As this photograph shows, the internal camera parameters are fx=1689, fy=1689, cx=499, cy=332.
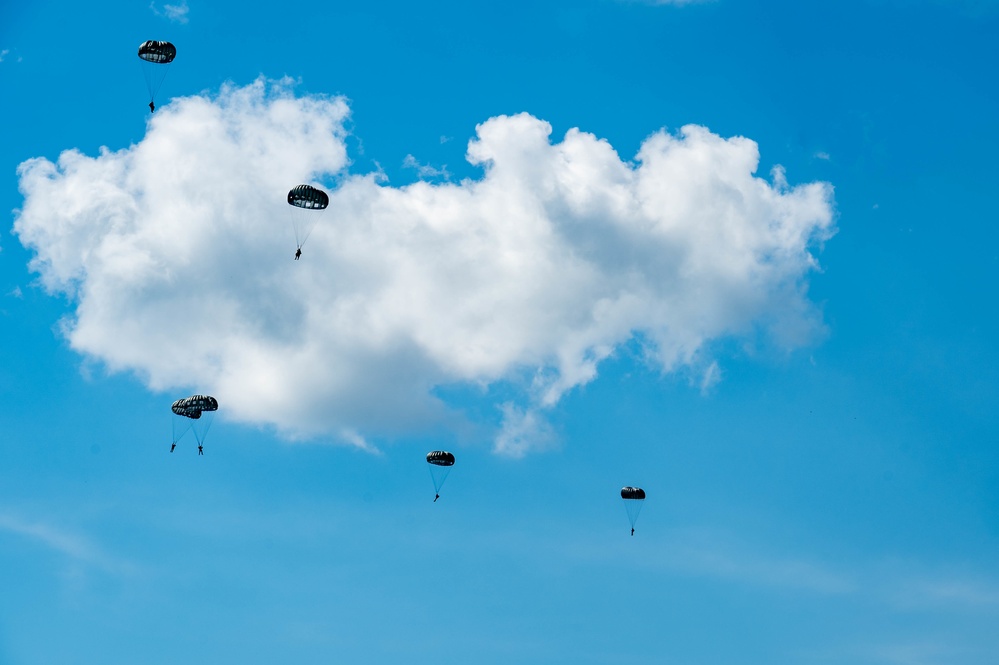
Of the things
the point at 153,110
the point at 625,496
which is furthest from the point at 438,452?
the point at 153,110

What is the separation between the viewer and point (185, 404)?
550 feet

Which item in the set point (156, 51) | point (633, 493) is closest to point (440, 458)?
point (633, 493)

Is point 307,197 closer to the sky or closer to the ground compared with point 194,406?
closer to the sky

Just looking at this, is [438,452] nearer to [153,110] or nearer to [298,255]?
[298,255]

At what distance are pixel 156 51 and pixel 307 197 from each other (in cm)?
2036

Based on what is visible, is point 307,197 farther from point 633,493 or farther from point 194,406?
point 633,493

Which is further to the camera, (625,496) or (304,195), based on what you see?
(625,496)

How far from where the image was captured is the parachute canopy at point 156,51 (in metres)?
165

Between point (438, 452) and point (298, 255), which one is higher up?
point (298, 255)

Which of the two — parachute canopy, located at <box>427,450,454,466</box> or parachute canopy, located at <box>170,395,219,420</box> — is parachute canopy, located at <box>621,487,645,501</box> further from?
parachute canopy, located at <box>170,395,219,420</box>

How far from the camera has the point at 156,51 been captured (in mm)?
165125

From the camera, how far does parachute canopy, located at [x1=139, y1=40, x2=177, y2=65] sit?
165m

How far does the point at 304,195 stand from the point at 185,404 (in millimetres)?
23871

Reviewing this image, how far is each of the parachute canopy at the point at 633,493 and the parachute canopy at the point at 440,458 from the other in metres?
19.6
